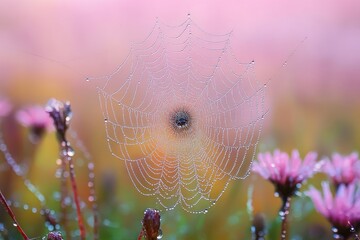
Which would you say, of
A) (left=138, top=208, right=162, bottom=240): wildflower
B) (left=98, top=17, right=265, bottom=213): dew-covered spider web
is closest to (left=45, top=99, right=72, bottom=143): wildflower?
(left=138, top=208, right=162, bottom=240): wildflower

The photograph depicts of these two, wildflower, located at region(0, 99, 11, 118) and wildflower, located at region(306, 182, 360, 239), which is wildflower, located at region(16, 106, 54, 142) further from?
wildflower, located at region(306, 182, 360, 239)

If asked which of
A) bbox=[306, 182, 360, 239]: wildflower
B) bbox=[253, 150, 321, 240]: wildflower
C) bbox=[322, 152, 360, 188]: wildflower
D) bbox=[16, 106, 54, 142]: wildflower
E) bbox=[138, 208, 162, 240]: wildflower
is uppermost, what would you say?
bbox=[16, 106, 54, 142]: wildflower

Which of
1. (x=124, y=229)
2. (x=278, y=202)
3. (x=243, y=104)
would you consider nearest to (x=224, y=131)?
(x=243, y=104)

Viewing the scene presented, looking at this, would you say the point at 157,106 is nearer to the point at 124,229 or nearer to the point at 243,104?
the point at 243,104

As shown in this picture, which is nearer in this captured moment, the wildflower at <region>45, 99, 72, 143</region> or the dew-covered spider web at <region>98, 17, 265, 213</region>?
the wildflower at <region>45, 99, 72, 143</region>

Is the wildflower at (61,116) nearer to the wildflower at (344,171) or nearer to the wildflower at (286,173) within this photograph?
the wildflower at (286,173)

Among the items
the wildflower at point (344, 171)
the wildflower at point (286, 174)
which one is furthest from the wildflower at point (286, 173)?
the wildflower at point (344, 171)

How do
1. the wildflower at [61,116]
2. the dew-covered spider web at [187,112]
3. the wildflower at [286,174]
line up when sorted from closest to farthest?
the wildflower at [61,116] < the wildflower at [286,174] < the dew-covered spider web at [187,112]
